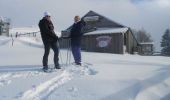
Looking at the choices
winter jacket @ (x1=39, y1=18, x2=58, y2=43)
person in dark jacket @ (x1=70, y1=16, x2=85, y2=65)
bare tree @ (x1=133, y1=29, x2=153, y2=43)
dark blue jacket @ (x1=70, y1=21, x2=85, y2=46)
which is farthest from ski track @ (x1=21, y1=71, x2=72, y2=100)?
bare tree @ (x1=133, y1=29, x2=153, y2=43)

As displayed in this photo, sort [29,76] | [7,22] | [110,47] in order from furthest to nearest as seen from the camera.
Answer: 1. [7,22]
2. [110,47]
3. [29,76]

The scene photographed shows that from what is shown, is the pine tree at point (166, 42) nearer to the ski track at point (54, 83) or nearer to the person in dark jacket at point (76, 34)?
the person in dark jacket at point (76, 34)

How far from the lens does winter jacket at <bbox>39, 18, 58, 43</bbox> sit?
36.8 feet

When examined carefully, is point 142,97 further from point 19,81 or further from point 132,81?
point 19,81

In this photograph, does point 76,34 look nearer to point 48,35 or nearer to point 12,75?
point 48,35

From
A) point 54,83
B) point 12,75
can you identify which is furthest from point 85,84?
point 12,75

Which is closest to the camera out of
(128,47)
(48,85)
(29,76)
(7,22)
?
(48,85)

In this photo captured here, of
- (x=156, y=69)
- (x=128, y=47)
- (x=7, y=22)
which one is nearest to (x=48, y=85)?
(x=156, y=69)

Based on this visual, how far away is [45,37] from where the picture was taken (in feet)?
37.1

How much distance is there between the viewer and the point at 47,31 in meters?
11.2

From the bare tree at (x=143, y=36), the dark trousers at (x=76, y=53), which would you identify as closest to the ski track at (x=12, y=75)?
the dark trousers at (x=76, y=53)

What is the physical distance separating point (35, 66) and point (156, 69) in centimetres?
377

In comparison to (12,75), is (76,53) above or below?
above

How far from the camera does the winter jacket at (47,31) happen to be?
1120 centimetres
